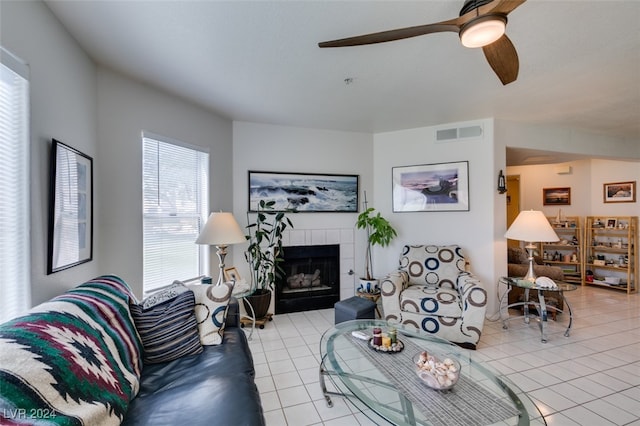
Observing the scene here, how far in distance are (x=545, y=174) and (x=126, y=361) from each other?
23.5 feet

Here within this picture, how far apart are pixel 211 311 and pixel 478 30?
217cm

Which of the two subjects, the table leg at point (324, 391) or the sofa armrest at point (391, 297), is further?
the sofa armrest at point (391, 297)

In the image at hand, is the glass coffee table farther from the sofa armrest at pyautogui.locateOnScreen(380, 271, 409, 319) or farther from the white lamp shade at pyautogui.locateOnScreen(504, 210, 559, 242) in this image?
the white lamp shade at pyautogui.locateOnScreen(504, 210, 559, 242)

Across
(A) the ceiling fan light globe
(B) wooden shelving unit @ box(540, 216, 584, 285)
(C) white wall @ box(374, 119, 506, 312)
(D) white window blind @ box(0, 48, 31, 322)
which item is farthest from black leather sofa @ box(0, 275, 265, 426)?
(B) wooden shelving unit @ box(540, 216, 584, 285)

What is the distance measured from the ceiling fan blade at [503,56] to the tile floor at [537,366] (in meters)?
2.18

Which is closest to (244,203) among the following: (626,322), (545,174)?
(626,322)

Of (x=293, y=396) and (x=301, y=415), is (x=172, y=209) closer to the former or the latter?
(x=293, y=396)

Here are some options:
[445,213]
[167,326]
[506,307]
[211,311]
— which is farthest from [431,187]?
[167,326]

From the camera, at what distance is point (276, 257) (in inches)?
137

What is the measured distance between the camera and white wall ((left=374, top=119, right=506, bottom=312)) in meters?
3.49

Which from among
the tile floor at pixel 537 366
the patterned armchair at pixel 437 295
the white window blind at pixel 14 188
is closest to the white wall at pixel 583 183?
the tile floor at pixel 537 366

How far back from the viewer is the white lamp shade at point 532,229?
304 cm

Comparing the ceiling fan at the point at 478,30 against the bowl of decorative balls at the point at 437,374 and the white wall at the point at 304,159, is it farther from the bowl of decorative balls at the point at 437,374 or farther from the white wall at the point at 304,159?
the white wall at the point at 304,159

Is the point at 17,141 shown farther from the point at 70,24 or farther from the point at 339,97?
the point at 339,97
